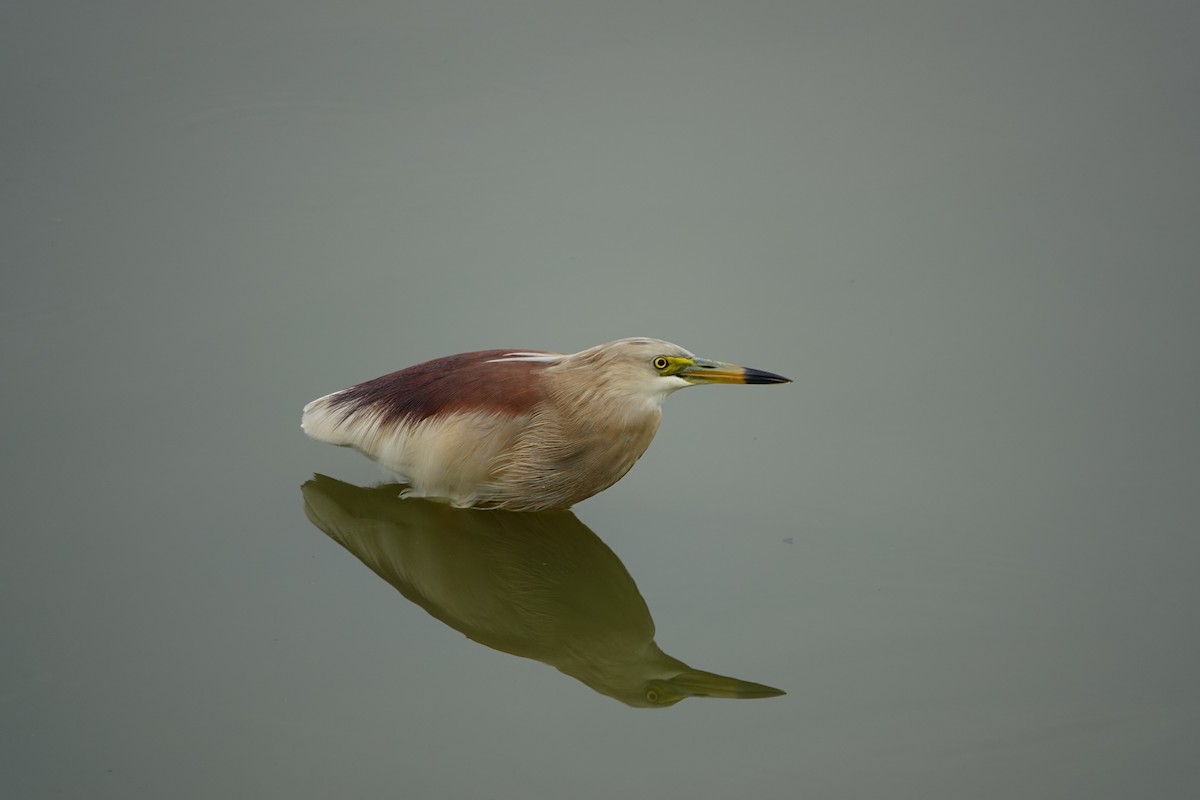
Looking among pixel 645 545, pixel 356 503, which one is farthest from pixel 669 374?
pixel 356 503

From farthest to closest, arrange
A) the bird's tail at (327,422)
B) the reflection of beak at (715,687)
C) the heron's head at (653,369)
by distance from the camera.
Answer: the bird's tail at (327,422), the heron's head at (653,369), the reflection of beak at (715,687)

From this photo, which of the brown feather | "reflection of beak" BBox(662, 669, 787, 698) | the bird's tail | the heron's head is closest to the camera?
"reflection of beak" BBox(662, 669, 787, 698)

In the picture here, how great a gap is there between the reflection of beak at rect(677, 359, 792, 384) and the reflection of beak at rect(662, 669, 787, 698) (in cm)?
106

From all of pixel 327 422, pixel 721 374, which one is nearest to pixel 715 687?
pixel 721 374

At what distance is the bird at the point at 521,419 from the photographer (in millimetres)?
4855

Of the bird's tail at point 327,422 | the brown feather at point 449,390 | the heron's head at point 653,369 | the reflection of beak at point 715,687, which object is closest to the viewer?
the reflection of beak at point 715,687

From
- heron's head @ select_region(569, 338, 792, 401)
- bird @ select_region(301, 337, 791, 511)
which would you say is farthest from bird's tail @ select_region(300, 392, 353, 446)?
heron's head @ select_region(569, 338, 792, 401)

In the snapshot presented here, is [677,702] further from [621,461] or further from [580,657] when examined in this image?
[621,461]

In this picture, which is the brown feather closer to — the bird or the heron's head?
the bird

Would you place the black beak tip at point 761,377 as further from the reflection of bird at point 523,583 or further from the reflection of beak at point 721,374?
the reflection of bird at point 523,583

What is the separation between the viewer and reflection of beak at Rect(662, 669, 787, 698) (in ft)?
14.4

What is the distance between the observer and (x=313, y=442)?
5.41 meters

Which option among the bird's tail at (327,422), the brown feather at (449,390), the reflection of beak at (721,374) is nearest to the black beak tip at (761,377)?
the reflection of beak at (721,374)

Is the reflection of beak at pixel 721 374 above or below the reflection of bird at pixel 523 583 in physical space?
above
